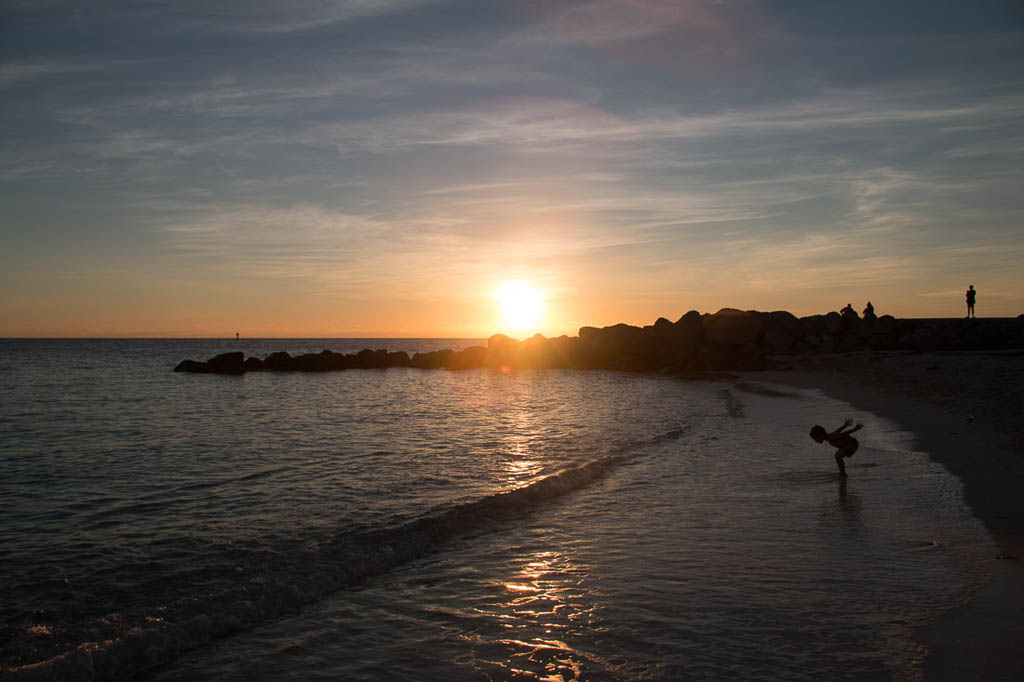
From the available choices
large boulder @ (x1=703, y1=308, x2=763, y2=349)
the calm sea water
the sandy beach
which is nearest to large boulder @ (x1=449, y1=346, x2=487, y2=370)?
large boulder @ (x1=703, y1=308, x2=763, y2=349)

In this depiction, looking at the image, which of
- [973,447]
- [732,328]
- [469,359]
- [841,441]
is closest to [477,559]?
[841,441]

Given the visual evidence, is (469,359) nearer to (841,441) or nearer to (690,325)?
(690,325)

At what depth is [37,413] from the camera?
87.1ft

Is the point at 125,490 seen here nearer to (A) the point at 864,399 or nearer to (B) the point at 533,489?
(B) the point at 533,489

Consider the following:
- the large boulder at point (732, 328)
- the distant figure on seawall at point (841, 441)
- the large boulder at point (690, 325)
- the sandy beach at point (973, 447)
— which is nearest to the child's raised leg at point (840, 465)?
the distant figure on seawall at point (841, 441)

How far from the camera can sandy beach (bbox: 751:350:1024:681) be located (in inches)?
208

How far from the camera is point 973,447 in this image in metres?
14.0

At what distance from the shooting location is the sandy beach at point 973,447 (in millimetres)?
5277

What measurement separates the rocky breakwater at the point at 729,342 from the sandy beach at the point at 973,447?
1285 centimetres

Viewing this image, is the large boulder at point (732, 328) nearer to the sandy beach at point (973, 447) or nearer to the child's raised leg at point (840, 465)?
the sandy beach at point (973, 447)

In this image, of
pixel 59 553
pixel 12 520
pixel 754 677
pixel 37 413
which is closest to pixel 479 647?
pixel 754 677

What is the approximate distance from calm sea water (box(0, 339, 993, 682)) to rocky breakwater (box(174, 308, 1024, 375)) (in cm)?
3641

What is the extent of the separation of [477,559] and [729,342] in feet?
160

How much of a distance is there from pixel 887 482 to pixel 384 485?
933 centimetres
